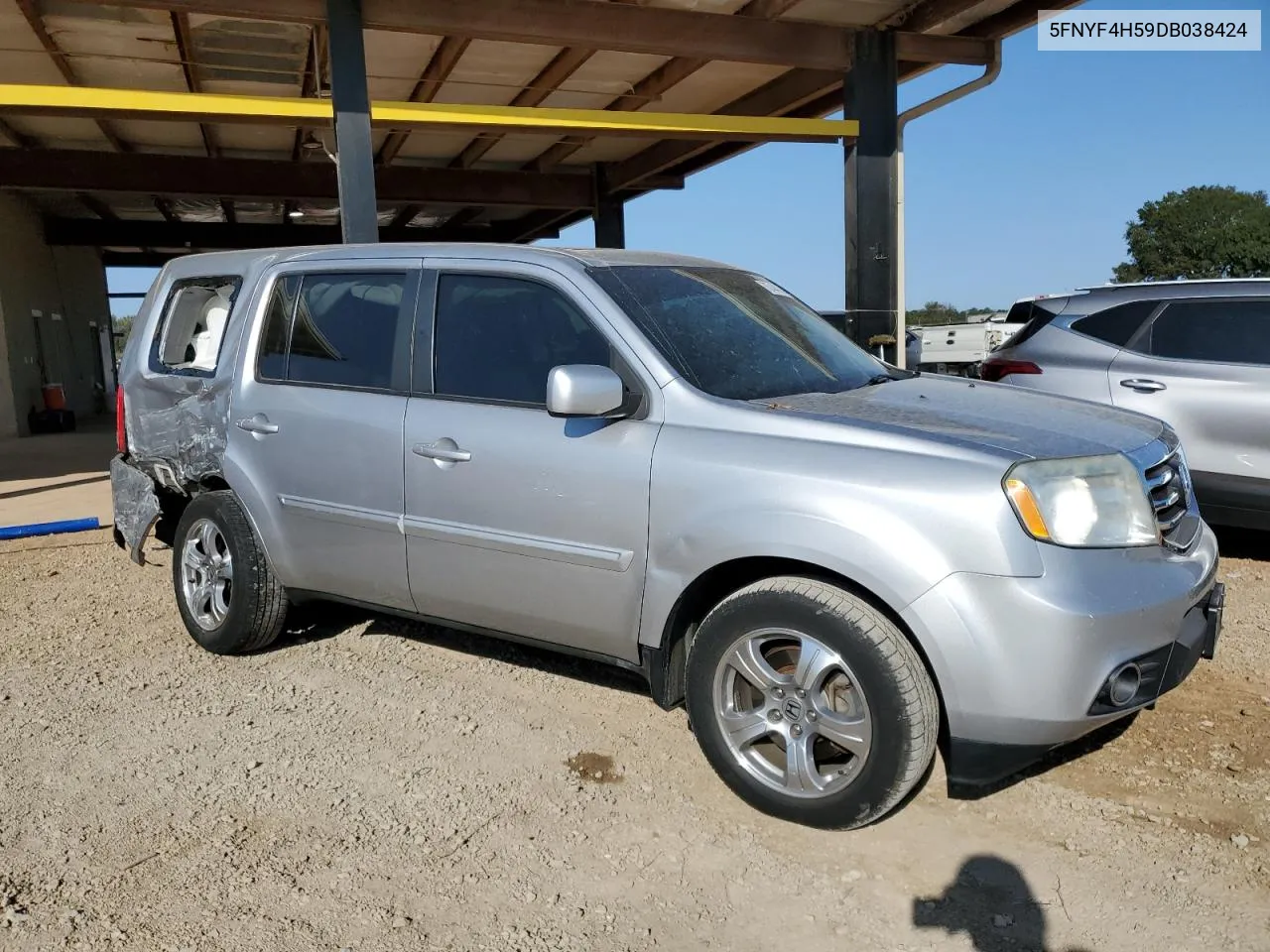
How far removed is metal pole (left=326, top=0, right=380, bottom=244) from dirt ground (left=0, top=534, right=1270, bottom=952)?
4.49m

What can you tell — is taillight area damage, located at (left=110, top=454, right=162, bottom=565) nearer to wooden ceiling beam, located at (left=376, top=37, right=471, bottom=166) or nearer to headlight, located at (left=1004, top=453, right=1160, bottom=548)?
headlight, located at (left=1004, top=453, right=1160, bottom=548)

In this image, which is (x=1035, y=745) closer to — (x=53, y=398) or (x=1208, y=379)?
(x=1208, y=379)

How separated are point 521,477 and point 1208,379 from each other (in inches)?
177

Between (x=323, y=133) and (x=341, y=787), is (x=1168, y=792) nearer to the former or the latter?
(x=341, y=787)

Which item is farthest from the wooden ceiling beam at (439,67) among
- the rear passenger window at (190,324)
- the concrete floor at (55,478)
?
the concrete floor at (55,478)

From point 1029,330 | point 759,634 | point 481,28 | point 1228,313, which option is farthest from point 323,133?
point 759,634

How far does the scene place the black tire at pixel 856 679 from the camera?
290cm

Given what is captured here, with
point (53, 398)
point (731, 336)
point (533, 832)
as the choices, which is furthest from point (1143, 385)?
point (53, 398)

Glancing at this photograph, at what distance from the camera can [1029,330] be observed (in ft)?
22.5

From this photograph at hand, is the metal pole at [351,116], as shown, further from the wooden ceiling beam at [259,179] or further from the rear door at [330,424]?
the wooden ceiling beam at [259,179]

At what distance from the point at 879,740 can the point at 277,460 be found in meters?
2.83

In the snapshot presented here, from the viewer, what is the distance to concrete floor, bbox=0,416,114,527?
891cm

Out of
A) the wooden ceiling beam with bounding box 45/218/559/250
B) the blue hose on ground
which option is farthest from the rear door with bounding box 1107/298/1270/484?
the wooden ceiling beam with bounding box 45/218/559/250

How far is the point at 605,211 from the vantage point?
15.9 metres
